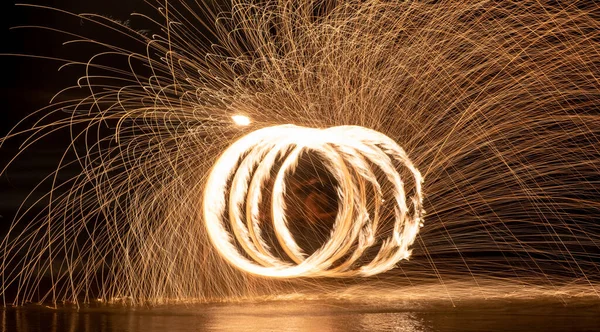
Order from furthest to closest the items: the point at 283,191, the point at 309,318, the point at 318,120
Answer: the point at 318,120 → the point at 283,191 → the point at 309,318

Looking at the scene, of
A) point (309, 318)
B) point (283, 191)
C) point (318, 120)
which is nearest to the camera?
point (309, 318)

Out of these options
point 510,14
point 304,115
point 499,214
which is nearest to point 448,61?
point 510,14

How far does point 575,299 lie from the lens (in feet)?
40.1

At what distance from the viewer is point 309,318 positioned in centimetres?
1056

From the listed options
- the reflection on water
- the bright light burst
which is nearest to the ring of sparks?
the bright light burst

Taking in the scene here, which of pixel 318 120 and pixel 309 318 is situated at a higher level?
pixel 318 120

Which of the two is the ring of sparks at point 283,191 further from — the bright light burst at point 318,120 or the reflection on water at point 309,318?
the reflection on water at point 309,318

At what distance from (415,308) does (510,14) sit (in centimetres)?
465

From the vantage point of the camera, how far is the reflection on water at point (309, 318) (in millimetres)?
9727

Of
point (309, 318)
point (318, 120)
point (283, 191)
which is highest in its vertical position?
point (318, 120)

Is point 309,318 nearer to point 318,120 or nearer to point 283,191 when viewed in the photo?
point 283,191

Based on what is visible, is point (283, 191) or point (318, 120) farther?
point (318, 120)

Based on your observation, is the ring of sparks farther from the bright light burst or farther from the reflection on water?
the reflection on water

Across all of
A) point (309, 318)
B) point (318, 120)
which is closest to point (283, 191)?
point (318, 120)
